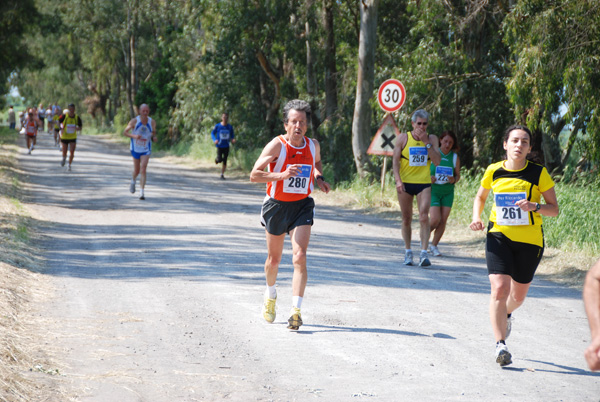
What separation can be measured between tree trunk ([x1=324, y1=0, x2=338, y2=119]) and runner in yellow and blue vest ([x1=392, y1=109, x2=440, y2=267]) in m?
12.7

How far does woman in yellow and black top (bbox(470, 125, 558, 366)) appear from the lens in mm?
5953

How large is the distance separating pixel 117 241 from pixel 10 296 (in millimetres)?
4513

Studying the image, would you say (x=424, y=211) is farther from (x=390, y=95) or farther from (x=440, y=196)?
(x=390, y=95)

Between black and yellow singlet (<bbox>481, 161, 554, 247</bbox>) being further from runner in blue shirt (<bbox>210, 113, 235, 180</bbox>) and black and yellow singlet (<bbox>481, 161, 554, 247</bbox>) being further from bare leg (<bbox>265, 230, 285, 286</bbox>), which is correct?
runner in blue shirt (<bbox>210, 113, 235, 180</bbox>)

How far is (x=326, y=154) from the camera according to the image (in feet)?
83.6

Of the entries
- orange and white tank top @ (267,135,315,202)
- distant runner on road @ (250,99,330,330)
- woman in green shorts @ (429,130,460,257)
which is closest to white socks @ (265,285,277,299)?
distant runner on road @ (250,99,330,330)

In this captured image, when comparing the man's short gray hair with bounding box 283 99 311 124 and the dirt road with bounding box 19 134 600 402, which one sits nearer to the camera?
the dirt road with bounding box 19 134 600 402

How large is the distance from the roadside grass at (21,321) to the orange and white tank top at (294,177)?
7.79ft

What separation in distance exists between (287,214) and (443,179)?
193 inches

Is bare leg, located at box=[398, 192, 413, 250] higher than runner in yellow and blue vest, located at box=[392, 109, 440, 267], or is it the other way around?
runner in yellow and blue vest, located at box=[392, 109, 440, 267]

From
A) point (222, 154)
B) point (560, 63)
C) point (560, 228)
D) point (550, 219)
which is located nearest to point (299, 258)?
point (560, 228)

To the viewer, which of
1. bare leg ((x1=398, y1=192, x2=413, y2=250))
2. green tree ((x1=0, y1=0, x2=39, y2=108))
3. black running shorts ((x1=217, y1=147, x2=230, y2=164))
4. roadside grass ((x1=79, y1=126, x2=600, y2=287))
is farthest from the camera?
green tree ((x1=0, y1=0, x2=39, y2=108))

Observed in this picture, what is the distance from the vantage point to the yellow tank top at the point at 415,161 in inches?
414

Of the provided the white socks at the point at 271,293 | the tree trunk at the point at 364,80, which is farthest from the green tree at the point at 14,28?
the white socks at the point at 271,293
